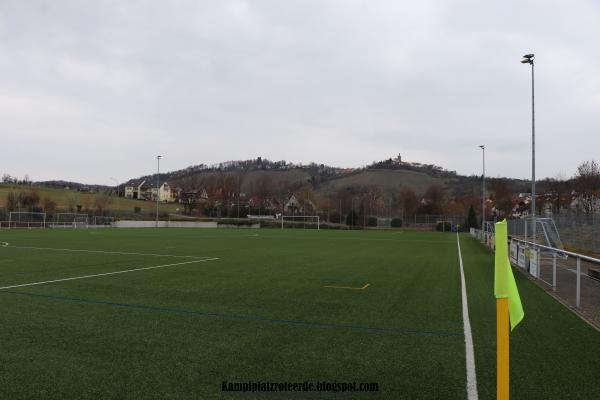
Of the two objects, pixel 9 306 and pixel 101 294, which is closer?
pixel 9 306

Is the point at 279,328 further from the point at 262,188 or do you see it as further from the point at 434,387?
the point at 262,188

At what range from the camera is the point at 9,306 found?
28.9ft

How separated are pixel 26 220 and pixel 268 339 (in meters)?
73.4

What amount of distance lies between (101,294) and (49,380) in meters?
5.71

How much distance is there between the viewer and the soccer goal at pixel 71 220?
70.4 m

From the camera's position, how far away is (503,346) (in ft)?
10.2

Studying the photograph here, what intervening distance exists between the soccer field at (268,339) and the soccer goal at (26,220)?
5868 centimetres

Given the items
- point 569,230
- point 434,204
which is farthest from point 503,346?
point 434,204

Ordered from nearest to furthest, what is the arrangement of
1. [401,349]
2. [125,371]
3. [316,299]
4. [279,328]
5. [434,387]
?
[434,387] → [125,371] → [401,349] → [279,328] → [316,299]

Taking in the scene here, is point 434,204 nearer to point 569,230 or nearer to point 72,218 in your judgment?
point 72,218

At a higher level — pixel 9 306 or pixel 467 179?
pixel 467 179

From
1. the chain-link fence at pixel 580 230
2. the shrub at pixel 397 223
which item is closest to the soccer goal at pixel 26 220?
the shrub at pixel 397 223

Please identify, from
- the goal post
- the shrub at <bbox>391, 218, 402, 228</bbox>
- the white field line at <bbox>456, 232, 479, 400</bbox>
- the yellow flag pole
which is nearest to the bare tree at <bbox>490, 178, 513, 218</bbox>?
the shrub at <bbox>391, 218, 402, 228</bbox>

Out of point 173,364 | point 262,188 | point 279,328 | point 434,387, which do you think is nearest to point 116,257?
point 279,328
